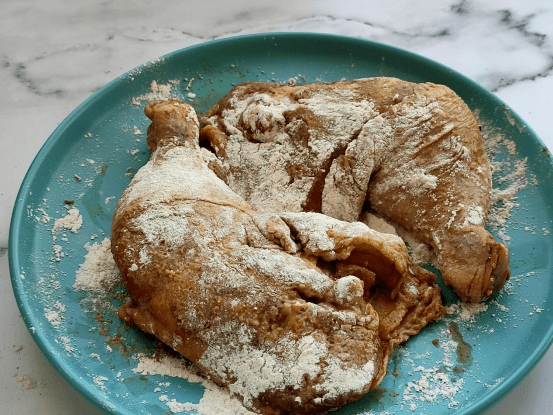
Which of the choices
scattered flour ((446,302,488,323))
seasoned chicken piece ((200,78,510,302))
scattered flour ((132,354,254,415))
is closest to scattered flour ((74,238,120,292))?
scattered flour ((132,354,254,415))

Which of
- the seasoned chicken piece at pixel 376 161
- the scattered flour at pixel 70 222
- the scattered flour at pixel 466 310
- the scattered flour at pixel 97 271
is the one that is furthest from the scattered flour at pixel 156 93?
the scattered flour at pixel 466 310

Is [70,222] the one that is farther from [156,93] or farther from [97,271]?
[156,93]

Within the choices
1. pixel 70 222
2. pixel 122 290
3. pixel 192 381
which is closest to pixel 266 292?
pixel 192 381

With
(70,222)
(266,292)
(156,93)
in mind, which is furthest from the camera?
(156,93)

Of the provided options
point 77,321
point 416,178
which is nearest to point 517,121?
point 416,178

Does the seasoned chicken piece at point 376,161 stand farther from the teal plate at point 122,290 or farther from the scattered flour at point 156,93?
the scattered flour at point 156,93

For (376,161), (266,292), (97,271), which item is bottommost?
(97,271)
